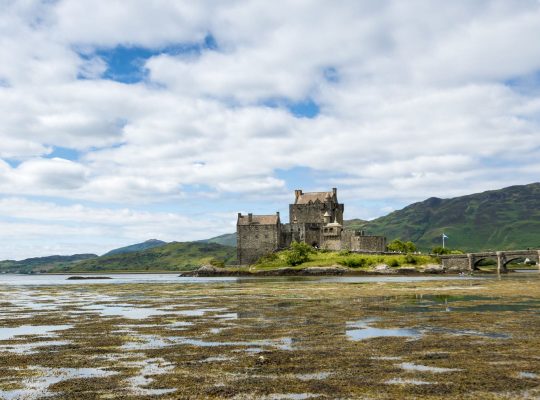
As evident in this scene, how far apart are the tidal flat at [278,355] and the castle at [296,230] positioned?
12388 cm

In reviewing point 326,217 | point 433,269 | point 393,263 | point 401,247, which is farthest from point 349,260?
point 401,247

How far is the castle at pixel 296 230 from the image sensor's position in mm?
162250

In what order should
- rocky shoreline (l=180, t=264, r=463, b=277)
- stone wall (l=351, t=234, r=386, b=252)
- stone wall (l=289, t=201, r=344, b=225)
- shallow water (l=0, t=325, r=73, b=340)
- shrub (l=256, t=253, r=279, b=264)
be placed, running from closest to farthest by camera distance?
shallow water (l=0, t=325, r=73, b=340) → rocky shoreline (l=180, t=264, r=463, b=277) → shrub (l=256, t=253, r=279, b=264) → stone wall (l=351, t=234, r=386, b=252) → stone wall (l=289, t=201, r=344, b=225)

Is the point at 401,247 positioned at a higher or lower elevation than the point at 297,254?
higher

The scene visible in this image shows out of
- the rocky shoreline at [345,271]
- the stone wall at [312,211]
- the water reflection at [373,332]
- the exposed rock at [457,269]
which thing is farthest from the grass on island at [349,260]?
the water reflection at [373,332]

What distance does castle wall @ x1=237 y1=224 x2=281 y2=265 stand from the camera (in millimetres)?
163875

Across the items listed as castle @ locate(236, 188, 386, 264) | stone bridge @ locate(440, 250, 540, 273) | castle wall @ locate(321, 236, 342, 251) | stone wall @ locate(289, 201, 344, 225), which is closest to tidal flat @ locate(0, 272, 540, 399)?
stone bridge @ locate(440, 250, 540, 273)

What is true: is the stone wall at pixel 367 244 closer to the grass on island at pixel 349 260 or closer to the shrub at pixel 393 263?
the grass on island at pixel 349 260

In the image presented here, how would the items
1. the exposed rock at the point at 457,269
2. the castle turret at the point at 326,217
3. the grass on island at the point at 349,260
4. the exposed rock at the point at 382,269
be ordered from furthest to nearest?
the castle turret at the point at 326,217, the exposed rock at the point at 457,269, the grass on island at the point at 349,260, the exposed rock at the point at 382,269

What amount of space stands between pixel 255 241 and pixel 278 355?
14361 centimetres

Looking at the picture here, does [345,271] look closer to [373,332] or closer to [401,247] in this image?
[401,247]

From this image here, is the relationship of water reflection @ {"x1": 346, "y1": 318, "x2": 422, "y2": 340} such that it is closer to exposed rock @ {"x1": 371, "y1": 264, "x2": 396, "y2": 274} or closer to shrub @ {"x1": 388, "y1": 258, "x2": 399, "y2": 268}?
exposed rock @ {"x1": 371, "y1": 264, "x2": 396, "y2": 274}

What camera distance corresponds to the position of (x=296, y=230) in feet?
543

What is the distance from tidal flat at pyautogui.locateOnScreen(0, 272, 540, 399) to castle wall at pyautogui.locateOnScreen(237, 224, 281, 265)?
125 meters
